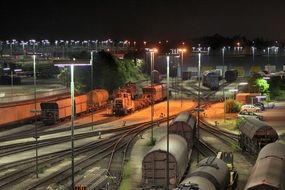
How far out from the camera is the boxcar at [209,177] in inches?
979

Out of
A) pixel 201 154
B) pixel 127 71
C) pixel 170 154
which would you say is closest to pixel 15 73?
pixel 127 71

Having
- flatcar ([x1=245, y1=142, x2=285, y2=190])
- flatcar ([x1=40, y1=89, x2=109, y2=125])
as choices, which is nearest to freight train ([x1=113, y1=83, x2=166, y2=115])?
flatcar ([x1=40, y1=89, x2=109, y2=125])

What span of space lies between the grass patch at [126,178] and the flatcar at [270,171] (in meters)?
10.1

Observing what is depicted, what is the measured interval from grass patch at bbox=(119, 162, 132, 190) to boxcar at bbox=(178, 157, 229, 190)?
7.66 meters

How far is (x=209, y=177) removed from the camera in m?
26.7

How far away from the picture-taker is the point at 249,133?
4550 centimetres

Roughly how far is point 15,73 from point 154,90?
9142cm

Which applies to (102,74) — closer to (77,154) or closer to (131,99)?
(131,99)

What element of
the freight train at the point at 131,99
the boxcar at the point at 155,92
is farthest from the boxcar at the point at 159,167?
the boxcar at the point at 155,92

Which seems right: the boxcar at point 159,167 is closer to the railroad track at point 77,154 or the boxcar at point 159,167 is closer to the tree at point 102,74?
the railroad track at point 77,154

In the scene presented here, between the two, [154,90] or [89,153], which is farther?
[154,90]

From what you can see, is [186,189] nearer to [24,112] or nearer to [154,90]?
[24,112]

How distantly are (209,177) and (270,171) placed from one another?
125 inches

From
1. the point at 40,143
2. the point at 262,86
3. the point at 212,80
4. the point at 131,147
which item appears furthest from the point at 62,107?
the point at 212,80
